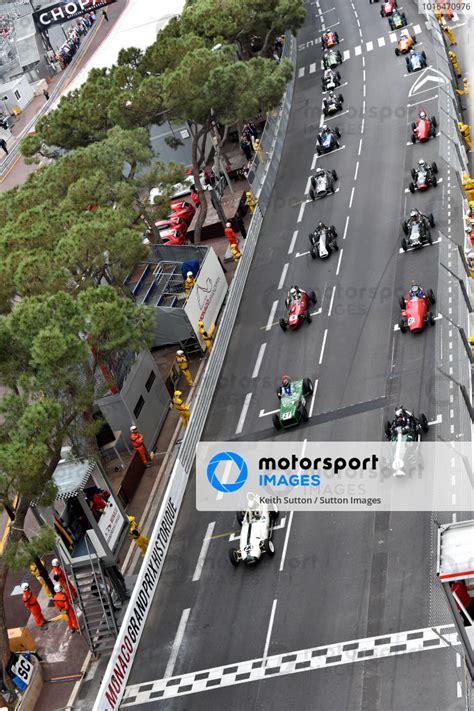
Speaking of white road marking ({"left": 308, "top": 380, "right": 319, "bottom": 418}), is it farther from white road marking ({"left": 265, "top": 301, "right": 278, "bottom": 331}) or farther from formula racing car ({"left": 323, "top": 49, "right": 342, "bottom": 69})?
formula racing car ({"left": 323, "top": 49, "right": 342, "bottom": 69})

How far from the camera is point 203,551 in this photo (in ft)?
100.0

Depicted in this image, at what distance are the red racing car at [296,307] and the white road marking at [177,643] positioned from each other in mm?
14404

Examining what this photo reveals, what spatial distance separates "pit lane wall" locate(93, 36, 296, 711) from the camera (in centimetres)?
2634

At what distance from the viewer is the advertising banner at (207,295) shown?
1613 inches

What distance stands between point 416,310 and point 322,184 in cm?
1609

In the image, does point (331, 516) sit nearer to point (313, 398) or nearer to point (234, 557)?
point (234, 557)

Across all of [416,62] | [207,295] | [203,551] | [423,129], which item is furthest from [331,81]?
[203,551]

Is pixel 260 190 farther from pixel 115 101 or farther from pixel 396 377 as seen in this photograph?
pixel 396 377

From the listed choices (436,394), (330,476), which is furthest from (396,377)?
(330,476)

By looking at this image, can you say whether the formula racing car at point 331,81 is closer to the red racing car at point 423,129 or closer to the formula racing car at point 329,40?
the formula racing car at point 329,40

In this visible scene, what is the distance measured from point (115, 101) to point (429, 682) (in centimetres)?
3230

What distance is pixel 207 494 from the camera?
108 ft

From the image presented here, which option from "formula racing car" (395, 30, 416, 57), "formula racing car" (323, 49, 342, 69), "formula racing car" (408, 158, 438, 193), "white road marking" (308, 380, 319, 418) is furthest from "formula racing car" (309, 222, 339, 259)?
"formula racing car" (323, 49, 342, 69)

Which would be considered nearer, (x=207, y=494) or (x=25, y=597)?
(x=25, y=597)
